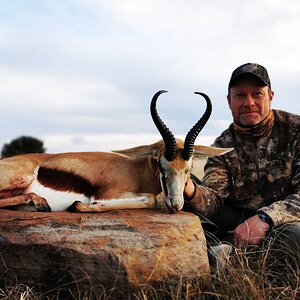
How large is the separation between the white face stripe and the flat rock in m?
1.30

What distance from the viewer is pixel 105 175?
575 centimetres

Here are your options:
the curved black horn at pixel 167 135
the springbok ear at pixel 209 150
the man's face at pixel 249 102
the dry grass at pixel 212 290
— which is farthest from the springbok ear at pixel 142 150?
the dry grass at pixel 212 290

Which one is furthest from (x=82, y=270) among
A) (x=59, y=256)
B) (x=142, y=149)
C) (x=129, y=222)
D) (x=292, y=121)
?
(x=292, y=121)

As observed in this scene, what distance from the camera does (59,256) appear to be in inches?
155

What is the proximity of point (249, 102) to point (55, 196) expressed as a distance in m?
2.28

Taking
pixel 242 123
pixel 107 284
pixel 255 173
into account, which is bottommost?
pixel 107 284

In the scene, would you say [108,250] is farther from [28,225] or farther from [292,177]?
[292,177]

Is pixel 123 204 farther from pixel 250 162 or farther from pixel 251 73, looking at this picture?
pixel 251 73

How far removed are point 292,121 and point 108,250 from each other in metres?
2.66

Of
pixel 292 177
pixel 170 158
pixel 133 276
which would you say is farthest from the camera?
pixel 292 177

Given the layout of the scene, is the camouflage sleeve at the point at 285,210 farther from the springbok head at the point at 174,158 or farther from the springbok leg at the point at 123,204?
the springbok leg at the point at 123,204

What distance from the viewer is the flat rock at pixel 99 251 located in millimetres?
3889

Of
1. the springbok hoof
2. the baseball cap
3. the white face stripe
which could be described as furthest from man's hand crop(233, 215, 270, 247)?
the springbok hoof

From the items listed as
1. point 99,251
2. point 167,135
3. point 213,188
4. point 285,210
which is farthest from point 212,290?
point 213,188
